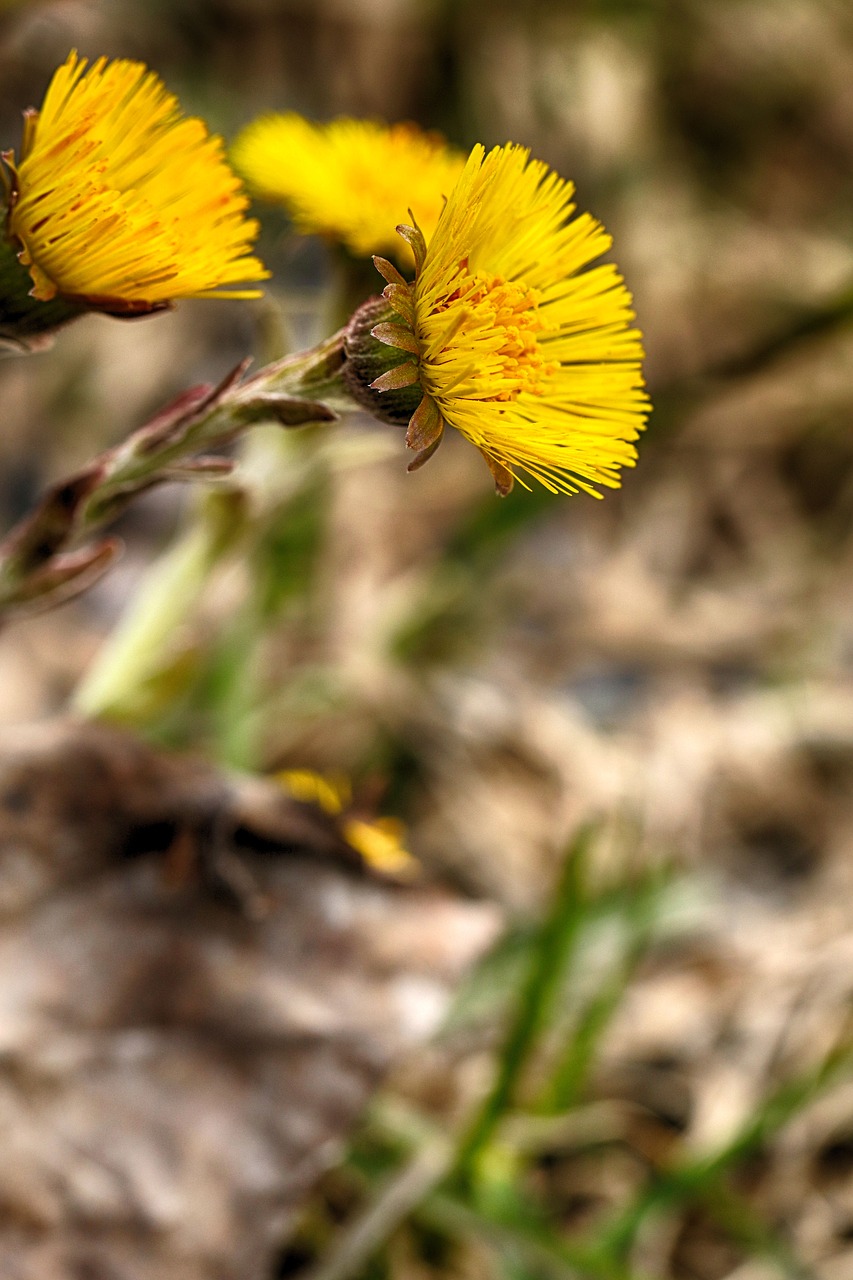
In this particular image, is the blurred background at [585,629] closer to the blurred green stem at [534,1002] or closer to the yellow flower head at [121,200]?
the blurred green stem at [534,1002]

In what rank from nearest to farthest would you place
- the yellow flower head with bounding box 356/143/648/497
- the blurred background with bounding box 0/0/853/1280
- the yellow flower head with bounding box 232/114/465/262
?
1. the yellow flower head with bounding box 356/143/648/497
2. the yellow flower head with bounding box 232/114/465/262
3. the blurred background with bounding box 0/0/853/1280

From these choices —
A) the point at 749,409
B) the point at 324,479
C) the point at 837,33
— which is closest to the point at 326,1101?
the point at 324,479

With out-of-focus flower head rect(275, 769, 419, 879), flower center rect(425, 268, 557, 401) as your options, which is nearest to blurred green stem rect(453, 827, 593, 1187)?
out-of-focus flower head rect(275, 769, 419, 879)

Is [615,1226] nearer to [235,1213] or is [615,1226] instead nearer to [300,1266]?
[300,1266]

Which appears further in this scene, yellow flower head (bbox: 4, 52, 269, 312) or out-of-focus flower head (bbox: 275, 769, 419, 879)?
out-of-focus flower head (bbox: 275, 769, 419, 879)

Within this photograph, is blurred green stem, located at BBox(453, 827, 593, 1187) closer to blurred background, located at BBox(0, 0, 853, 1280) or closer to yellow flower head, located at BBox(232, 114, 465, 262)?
blurred background, located at BBox(0, 0, 853, 1280)

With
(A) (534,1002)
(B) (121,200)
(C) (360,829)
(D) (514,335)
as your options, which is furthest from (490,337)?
(A) (534,1002)

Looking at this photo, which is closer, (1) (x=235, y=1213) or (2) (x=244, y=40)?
(1) (x=235, y=1213)
